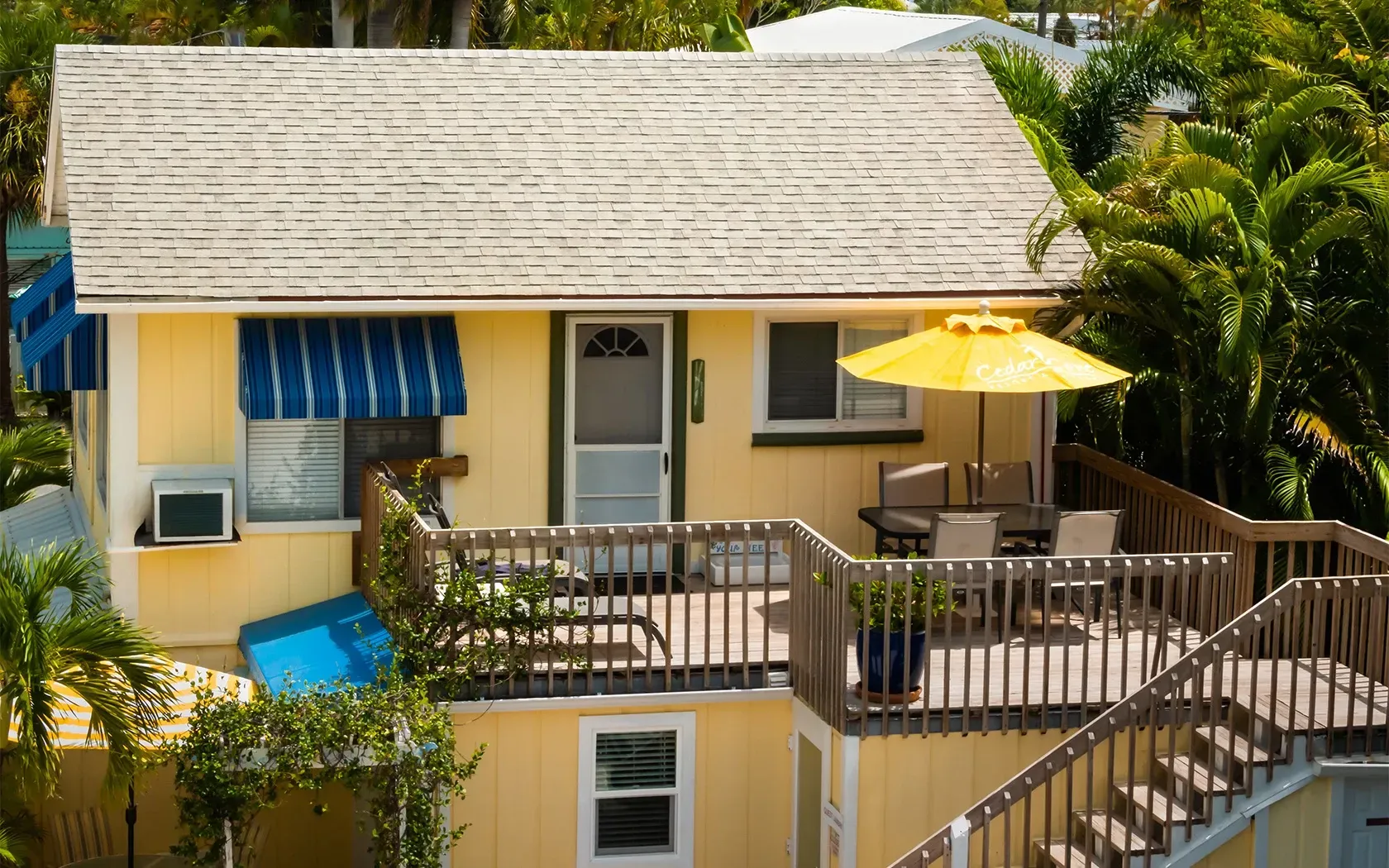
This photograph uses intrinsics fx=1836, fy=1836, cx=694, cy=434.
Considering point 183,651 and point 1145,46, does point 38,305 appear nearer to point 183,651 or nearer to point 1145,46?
point 183,651

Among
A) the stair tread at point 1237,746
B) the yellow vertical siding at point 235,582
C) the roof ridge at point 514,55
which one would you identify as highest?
the roof ridge at point 514,55

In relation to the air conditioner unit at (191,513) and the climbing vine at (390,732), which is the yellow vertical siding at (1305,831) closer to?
the climbing vine at (390,732)

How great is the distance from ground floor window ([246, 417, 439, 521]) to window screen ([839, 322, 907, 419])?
134 inches

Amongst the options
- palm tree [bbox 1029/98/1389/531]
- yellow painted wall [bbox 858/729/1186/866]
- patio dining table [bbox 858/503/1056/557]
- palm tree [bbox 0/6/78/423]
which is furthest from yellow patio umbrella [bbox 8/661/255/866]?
palm tree [bbox 0/6/78/423]

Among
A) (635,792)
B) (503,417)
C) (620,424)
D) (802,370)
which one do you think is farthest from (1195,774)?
(503,417)

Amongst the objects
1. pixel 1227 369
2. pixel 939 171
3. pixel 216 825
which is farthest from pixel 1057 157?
pixel 216 825

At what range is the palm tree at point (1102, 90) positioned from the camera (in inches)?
778

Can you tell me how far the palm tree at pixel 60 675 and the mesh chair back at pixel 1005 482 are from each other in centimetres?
670

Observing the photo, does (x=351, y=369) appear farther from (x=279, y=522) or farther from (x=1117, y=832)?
(x=1117, y=832)

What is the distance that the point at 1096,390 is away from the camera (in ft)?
49.7

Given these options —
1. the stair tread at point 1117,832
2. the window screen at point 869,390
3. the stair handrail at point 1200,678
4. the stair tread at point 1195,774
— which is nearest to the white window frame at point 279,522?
the window screen at point 869,390

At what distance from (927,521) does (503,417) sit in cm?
333

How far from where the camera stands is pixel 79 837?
13062mm

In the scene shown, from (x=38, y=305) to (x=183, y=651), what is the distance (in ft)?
15.5
